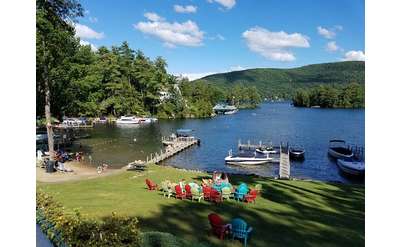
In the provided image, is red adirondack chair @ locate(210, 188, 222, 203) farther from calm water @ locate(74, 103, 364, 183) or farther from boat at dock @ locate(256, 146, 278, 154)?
boat at dock @ locate(256, 146, 278, 154)

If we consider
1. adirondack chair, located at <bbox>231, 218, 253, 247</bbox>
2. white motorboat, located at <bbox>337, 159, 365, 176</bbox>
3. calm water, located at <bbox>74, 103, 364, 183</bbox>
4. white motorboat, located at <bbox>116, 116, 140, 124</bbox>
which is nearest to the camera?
adirondack chair, located at <bbox>231, 218, 253, 247</bbox>

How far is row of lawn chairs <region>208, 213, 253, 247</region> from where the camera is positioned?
32.4 feet

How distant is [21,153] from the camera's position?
325cm

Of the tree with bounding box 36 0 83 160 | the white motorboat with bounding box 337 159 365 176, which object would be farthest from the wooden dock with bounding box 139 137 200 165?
the white motorboat with bounding box 337 159 365 176

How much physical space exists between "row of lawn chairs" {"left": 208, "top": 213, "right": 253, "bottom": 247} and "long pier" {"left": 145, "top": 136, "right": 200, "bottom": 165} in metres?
25.9

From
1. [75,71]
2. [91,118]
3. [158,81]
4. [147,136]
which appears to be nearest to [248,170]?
[75,71]

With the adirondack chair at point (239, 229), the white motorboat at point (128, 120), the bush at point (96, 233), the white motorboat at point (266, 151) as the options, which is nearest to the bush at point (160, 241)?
the bush at point (96, 233)

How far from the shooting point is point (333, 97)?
150 m

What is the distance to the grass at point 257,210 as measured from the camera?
416 inches

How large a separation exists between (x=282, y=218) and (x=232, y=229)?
3.15 meters

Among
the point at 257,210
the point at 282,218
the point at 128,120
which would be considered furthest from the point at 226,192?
the point at 128,120

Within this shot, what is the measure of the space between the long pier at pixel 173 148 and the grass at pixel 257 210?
723 inches

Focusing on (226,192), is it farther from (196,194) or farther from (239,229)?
(239,229)
